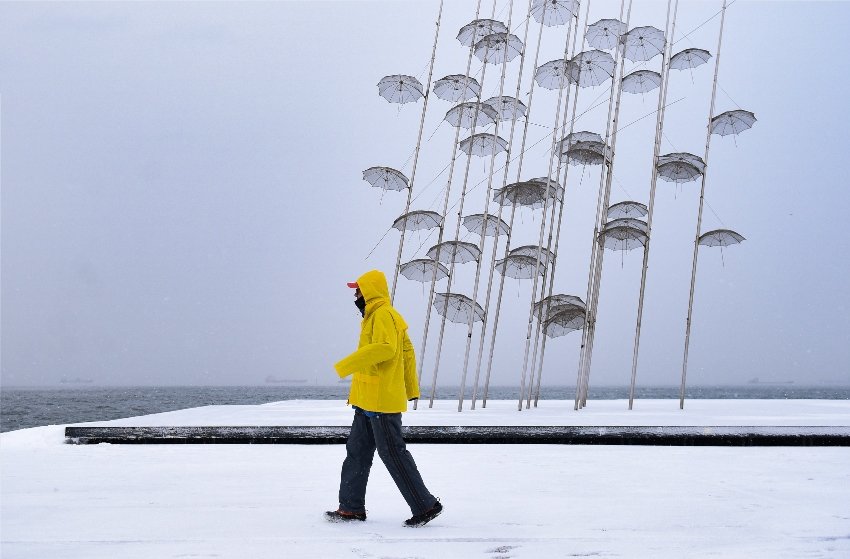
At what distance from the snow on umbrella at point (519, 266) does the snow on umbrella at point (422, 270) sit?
3.38 feet

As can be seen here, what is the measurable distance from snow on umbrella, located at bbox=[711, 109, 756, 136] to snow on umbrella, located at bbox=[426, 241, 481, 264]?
15.3ft

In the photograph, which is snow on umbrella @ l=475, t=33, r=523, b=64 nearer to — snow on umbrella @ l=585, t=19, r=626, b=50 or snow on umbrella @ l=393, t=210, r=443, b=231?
snow on umbrella @ l=585, t=19, r=626, b=50

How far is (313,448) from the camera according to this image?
8.19m

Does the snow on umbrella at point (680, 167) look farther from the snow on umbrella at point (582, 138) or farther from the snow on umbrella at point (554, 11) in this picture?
the snow on umbrella at point (554, 11)

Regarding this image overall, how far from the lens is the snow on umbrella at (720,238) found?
1304 cm

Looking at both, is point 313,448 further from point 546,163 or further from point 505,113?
point 505,113

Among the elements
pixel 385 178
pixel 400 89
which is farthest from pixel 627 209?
pixel 400 89

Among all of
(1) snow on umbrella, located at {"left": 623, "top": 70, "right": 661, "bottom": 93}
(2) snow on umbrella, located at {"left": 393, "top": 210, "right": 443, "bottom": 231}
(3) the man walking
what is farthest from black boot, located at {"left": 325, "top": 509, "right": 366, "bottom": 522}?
(1) snow on umbrella, located at {"left": 623, "top": 70, "right": 661, "bottom": 93}

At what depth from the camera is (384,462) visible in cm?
417

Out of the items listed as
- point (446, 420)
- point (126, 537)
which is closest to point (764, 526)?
point (126, 537)

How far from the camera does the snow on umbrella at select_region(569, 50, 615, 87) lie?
1299cm

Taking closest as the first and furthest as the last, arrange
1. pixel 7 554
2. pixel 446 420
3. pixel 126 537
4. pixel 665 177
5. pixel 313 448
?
Answer: 1. pixel 7 554
2. pixel 126 537
3. pixel 313 448
4. pixel 446 420
5. pixel 665 177

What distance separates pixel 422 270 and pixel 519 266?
190 cm

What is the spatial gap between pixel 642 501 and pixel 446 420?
4963 millimetres
